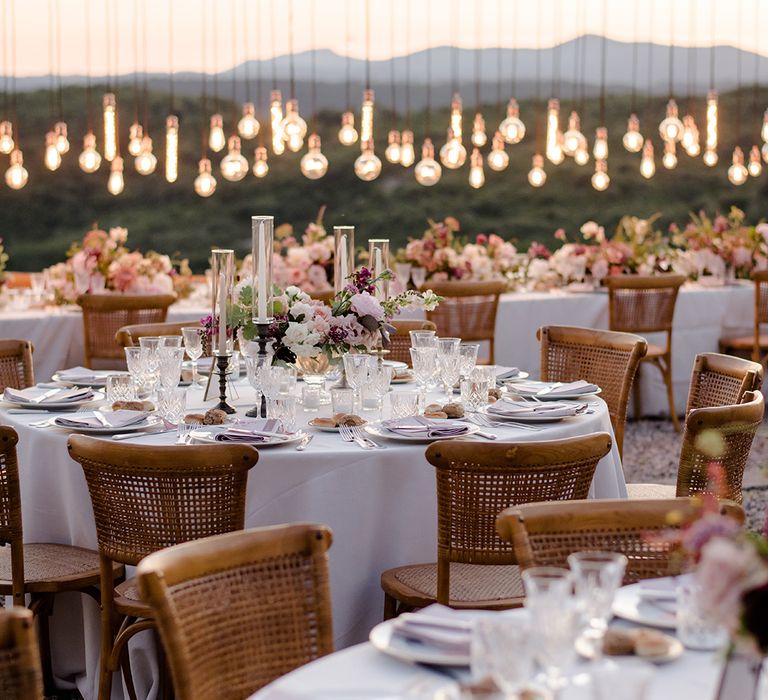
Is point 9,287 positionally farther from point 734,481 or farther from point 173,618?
point 173,618

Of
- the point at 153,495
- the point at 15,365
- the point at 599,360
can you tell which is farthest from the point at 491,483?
the point at 15,365

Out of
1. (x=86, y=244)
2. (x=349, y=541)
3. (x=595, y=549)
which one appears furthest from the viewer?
(x=86, y=244)

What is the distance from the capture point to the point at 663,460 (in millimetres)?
6613

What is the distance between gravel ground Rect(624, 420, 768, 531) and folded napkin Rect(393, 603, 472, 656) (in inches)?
144

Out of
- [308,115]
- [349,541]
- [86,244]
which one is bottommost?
[349,541]

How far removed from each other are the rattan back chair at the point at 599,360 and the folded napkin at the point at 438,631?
8.56 ft

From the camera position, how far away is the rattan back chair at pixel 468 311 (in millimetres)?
6668

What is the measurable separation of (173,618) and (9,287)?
18.8ft

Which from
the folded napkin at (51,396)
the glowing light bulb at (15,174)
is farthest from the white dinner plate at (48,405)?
the glowing light bulb at (15,174)

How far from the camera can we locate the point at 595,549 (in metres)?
2.27

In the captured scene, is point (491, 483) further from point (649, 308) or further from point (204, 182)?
point (204, 182)

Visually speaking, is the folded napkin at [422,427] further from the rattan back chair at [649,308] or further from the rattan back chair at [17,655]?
the rattan back chair at [649,308]

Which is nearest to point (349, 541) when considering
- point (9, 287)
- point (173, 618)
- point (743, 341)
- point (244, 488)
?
point (244, 488)

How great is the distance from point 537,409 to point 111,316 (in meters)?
3.43
